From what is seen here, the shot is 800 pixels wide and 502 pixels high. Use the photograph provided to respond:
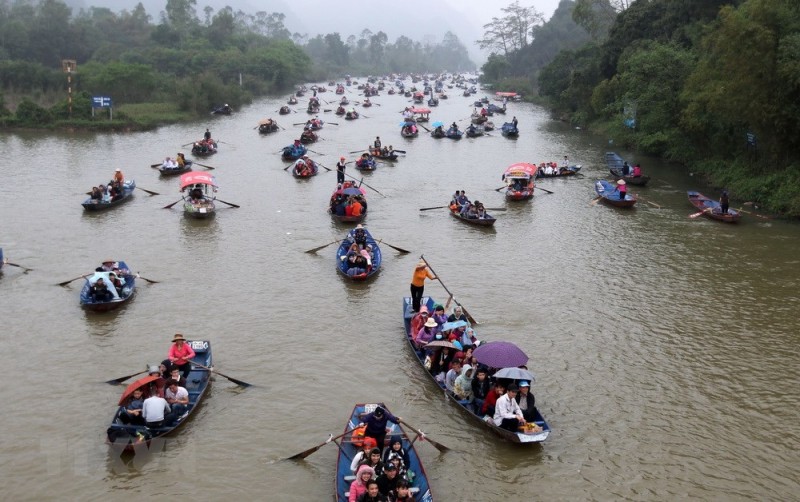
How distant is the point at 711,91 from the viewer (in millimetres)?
27453

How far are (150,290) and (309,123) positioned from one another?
106 feet

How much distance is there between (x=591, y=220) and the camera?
2594 cm

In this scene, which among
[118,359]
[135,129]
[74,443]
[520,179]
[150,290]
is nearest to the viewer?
[74,443]

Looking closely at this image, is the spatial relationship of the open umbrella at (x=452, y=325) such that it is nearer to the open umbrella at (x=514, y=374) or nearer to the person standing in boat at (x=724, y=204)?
the open umbrella at (x=514, y=374)

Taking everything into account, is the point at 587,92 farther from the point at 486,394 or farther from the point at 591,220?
the point at 486,394

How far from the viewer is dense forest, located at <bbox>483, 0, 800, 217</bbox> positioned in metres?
24.2

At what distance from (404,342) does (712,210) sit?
1523cm

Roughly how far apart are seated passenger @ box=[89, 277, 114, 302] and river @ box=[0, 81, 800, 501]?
42 cm

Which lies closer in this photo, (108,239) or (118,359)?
(118,359)

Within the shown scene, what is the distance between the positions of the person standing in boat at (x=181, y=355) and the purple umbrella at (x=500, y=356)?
5351 mm

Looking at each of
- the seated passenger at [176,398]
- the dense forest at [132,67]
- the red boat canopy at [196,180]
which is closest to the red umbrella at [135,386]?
the seated passenger at [176,398]

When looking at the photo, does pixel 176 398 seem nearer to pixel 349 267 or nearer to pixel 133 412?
pixel 133 412

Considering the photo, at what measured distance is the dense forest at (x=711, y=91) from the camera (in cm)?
2425

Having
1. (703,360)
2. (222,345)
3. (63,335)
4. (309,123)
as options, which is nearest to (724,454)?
(703,360)
